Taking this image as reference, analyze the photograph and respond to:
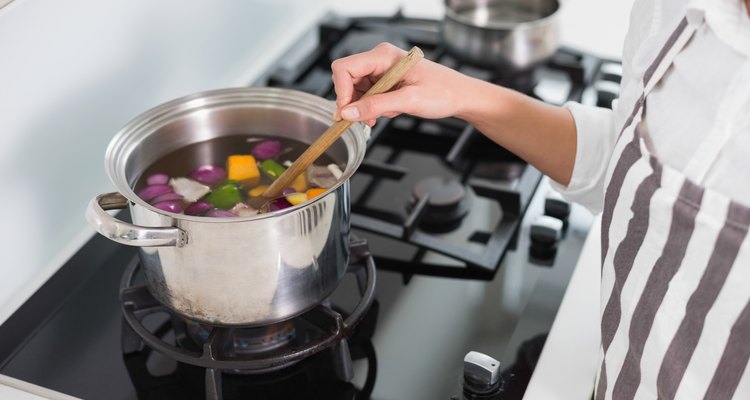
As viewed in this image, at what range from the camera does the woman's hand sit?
90 centimetres

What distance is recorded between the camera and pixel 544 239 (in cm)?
109

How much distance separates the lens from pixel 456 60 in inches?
55.2

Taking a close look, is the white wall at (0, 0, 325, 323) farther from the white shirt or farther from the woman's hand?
the white shirt

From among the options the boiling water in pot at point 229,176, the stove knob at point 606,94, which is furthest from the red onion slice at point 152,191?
the stove knob at point 606,94

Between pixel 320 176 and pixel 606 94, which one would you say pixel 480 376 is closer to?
pixel 320 176

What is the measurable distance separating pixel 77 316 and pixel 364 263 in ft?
1.12

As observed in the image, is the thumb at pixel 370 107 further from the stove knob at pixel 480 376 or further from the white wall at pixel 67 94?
the white wall at pixel 67 94

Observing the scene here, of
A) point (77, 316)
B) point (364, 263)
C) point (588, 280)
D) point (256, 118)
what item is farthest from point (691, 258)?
point (77, 316)

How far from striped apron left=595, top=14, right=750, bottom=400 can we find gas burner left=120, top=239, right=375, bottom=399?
0.90 feet

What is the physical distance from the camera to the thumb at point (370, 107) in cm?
89

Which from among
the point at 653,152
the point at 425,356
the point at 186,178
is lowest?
the point at 425,356

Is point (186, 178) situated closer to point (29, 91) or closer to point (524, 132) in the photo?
point (29, 91)

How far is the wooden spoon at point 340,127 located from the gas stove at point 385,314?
14cm

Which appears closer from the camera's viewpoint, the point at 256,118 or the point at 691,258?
the point at 691,258
